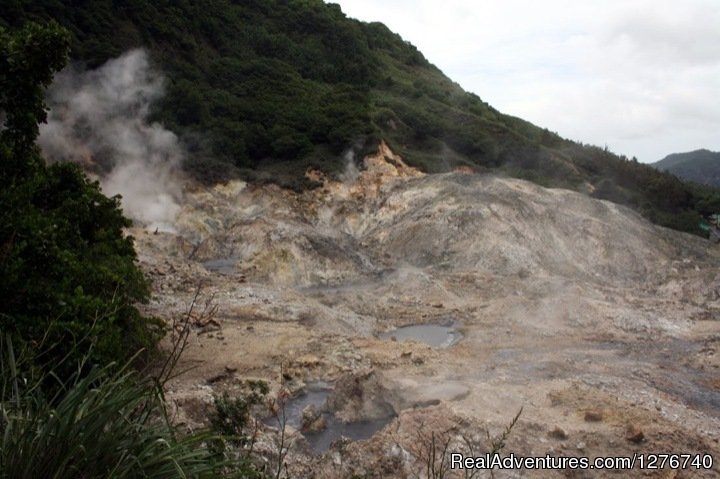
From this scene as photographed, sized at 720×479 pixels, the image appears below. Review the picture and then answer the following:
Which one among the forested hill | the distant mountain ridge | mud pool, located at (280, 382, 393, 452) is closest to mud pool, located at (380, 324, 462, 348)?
mud pool, located at (280, 382, 393, 452)

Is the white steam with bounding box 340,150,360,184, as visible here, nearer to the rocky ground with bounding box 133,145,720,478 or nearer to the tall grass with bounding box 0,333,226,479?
the rocky ground with bounding box 133,145,720,478

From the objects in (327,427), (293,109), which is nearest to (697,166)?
(293,109)

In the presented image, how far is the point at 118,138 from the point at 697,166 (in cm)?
8898

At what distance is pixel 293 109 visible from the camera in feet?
121

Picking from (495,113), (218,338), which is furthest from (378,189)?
(495,113)

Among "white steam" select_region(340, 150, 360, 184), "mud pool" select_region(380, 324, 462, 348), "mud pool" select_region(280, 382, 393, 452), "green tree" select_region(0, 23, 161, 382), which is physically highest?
"white steam" select_region(340, 150, 360, 184)

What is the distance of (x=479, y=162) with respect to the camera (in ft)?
126

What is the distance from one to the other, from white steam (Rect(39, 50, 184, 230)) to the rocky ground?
1832 millimetres

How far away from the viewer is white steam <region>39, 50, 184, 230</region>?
25.9m

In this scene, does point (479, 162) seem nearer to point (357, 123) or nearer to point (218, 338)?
point (357, 123)

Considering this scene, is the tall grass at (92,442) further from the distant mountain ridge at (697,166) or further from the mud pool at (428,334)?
the distant mountain ridge at (697,166)

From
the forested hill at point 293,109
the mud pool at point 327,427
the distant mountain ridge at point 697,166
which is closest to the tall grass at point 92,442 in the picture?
Answer: the mud pool at point 327,427

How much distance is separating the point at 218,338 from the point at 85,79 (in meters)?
22.6

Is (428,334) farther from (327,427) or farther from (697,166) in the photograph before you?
(697,166)
